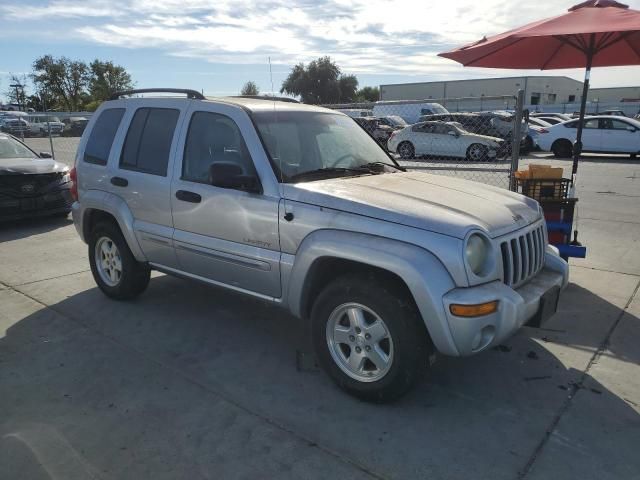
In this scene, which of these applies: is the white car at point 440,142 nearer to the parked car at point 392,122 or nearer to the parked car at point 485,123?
the parked car at point 485,123

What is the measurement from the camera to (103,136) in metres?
4.98

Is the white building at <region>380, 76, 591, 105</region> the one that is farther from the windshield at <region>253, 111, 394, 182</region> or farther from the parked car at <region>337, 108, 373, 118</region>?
the windshield at <region>253, 111, 394, 182</region>

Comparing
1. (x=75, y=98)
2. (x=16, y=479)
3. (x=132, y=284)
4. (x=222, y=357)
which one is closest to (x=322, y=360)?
(x=222, y=357)

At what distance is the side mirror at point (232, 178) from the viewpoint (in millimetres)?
3531

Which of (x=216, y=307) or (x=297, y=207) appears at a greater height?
(x=297, y=207)

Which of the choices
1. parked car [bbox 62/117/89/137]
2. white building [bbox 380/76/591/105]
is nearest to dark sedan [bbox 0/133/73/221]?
parked car [bbox 62/117/89/137]

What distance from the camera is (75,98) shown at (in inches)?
2894

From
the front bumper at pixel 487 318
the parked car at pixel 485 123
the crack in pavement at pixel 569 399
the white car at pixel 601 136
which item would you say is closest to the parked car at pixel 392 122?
the parked car at pixel 485 123

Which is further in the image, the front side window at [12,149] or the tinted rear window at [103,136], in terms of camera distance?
the front side window at [12,149]

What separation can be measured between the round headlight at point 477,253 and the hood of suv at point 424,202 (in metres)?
0.07

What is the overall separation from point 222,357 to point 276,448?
1.23 m

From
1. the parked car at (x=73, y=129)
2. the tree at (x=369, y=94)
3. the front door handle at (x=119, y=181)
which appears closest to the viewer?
the front door handle at (x=119, y=181)

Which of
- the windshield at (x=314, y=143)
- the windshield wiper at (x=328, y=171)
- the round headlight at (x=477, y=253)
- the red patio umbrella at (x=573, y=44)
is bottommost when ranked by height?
the round headlight at (x=477, y=253)

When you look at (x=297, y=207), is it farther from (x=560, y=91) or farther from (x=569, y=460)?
(x=560, y=91)
